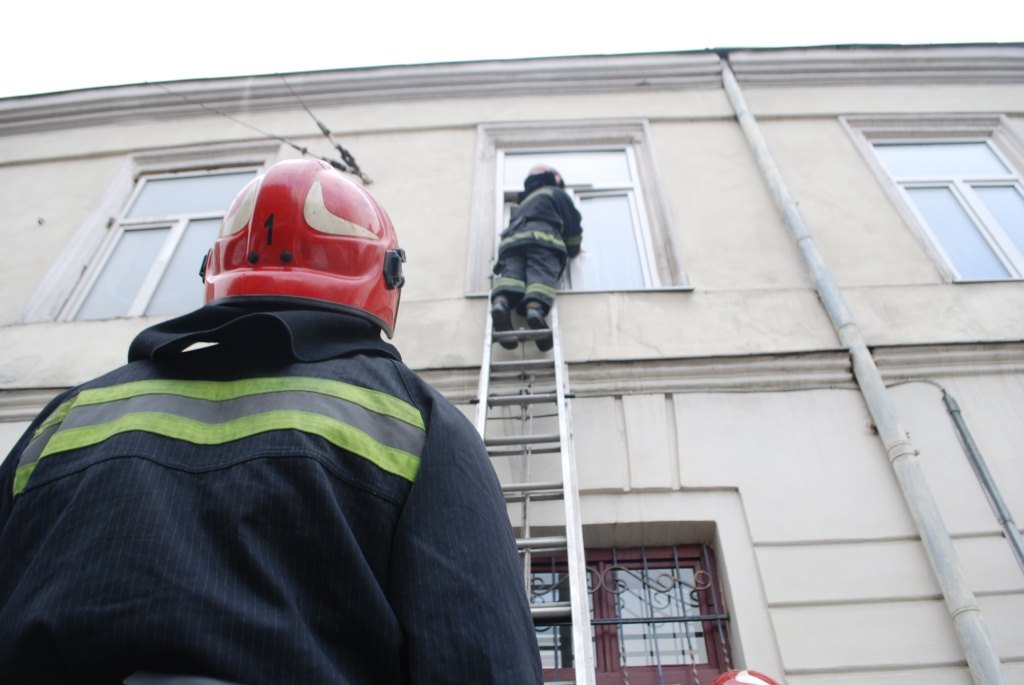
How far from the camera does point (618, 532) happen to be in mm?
2988

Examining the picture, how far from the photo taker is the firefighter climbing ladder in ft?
7.59

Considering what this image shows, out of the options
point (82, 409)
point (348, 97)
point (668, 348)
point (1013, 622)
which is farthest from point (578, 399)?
point (348, 97)

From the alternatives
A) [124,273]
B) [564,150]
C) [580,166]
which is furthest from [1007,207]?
[124,273]

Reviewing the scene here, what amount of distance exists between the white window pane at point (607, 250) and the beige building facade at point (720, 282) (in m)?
0.03

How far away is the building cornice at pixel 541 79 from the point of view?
5.62 meters

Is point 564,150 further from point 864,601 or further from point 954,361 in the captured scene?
point 864,601

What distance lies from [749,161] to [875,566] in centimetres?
319

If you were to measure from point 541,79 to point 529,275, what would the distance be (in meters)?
2.75

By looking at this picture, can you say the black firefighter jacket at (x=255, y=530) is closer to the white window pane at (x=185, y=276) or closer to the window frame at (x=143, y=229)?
the white window pane at (x=185, y=276)

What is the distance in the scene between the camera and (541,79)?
18.7ft

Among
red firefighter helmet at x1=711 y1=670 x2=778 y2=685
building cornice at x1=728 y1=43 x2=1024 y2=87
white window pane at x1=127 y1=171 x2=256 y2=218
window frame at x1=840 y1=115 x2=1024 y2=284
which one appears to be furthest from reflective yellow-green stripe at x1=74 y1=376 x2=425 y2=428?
building cornice at x1=728 y1=43 x2=1024 y2=87

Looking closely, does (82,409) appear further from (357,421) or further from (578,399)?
(578,399)

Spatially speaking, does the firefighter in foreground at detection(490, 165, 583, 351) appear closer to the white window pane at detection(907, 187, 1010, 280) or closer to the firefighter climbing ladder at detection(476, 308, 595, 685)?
the firefighter climbing ladder at detection(476, 308, 595, 685)

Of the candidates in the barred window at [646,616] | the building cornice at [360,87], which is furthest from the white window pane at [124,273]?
the barred window at [646,616]
